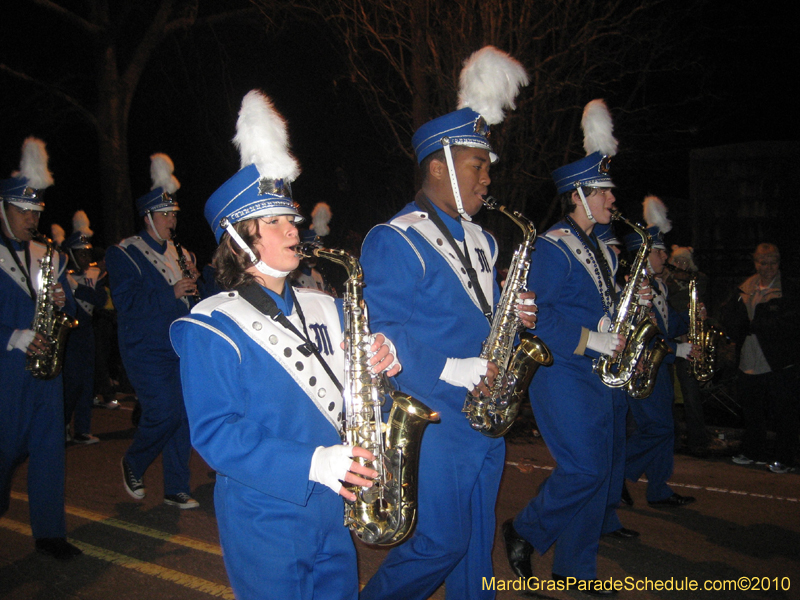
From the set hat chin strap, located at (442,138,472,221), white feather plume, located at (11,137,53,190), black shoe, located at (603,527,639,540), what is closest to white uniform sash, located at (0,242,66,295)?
white feather plume, located at (11,137,53,190)

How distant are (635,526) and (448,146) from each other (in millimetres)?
3732

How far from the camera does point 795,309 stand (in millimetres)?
7289

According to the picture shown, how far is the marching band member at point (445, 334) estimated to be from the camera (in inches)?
120

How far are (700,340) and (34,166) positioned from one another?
23.6 ft

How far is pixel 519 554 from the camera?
4309 mm

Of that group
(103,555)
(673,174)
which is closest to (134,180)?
(673,174)

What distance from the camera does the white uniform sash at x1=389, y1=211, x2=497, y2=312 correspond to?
3350 millimetres

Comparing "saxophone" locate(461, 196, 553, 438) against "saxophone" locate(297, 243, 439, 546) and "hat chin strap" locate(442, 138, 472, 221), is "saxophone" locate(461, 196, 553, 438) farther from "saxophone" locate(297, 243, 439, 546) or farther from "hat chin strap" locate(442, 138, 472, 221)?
"saxophone" locate(297, 243, 439, 546)

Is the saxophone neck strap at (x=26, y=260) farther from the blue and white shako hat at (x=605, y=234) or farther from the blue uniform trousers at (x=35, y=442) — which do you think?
the blue and white shako hat at (x=605, y=234)

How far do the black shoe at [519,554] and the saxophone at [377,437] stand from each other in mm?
1997

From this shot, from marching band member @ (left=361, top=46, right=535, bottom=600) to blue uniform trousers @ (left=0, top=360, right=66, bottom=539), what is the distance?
105 inches

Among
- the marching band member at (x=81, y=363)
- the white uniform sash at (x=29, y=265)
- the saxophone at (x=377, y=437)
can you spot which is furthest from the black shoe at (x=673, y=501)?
the marching band member at (x=81, y=363)

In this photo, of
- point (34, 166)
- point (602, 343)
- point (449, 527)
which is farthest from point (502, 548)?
point (34, 166)

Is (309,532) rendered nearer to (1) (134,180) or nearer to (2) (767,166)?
(2) (767,166)
